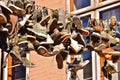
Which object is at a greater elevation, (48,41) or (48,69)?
(48,41)

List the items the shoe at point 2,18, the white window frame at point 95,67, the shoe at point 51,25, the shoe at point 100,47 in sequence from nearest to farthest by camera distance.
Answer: the shoe at point 2,18
the shoe at point 51,25
the shoe at point 100,47
the white window frame at point 95,67

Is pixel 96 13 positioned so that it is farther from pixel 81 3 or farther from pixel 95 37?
pixel 95 37

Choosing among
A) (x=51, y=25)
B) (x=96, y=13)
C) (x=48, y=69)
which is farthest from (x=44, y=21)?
(x=48, y=69)

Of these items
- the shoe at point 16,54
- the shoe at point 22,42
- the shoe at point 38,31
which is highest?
the shoe at point 38,31

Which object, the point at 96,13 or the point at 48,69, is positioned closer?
the point at 96,13

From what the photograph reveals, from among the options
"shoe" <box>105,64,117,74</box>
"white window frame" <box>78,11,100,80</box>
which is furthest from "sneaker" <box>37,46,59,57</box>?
"white window frame" <box>78,11,100,80</box>

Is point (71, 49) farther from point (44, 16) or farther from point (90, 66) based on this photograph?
point (90, 66)

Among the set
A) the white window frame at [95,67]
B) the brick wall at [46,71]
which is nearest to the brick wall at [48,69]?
the brick wall at [46,71]

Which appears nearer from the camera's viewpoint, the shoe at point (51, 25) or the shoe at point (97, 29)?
the shoe at point (51, 25)

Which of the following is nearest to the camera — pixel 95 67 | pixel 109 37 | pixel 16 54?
pixel 16 54

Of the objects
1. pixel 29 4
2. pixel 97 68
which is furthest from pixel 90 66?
pixel 29 4

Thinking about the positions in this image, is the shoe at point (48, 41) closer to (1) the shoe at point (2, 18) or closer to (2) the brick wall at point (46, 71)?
(1) the shoe at point (2, 18)

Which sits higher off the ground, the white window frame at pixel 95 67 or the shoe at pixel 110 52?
the shoe at pixel 110 52

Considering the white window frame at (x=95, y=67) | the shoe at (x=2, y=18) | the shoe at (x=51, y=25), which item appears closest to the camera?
the shoe at (x=2, y=18)
